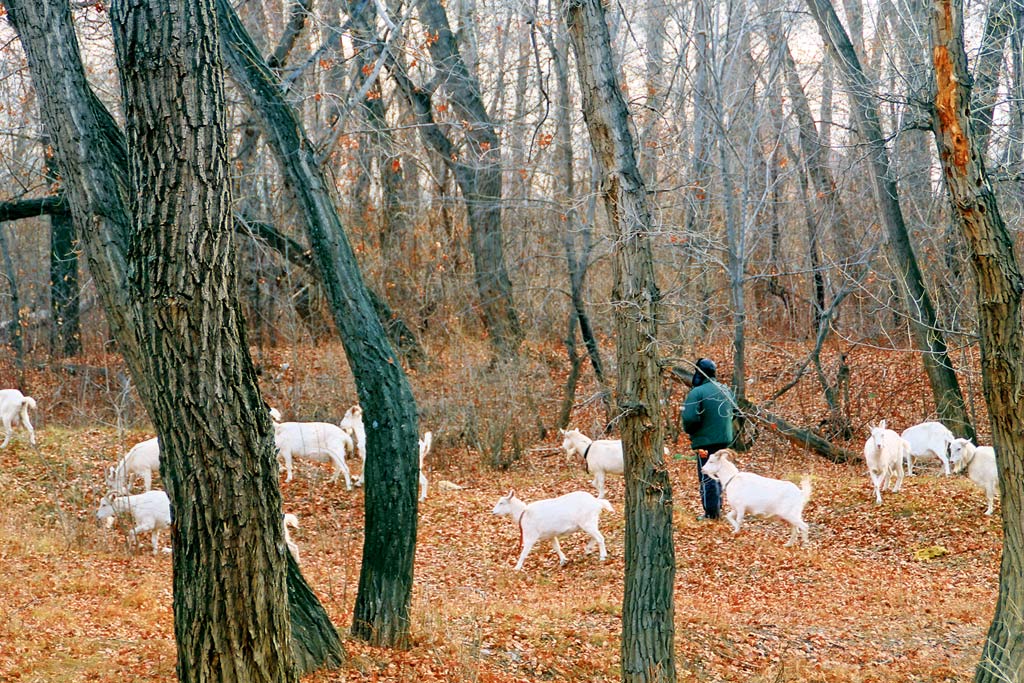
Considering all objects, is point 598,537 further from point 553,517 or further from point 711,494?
point 711,494

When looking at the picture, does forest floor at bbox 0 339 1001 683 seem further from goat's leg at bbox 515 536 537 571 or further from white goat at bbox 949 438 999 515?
white goat at bbox 949 438 999 515

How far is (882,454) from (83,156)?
12.0 metres

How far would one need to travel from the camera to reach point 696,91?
1809 centimetres

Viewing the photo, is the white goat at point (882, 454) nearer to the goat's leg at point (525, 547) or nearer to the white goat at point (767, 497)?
the white goat at point (767, 497)

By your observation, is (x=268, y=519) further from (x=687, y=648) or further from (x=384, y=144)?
(x=384, y=144)

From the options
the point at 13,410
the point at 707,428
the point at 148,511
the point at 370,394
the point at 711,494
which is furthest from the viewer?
the point at 13,410

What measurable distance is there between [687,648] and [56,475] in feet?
31.4

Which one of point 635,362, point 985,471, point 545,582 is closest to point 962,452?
point 985,471

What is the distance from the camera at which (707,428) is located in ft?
47.0

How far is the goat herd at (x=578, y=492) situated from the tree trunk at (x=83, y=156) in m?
4.38

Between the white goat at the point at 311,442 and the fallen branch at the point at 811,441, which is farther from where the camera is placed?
the fallen branch at the point at 811,441

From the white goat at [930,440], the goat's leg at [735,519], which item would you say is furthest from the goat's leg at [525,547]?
the white goat at [930,440]

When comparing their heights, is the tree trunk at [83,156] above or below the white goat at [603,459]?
above

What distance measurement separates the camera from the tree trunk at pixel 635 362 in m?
6.99
